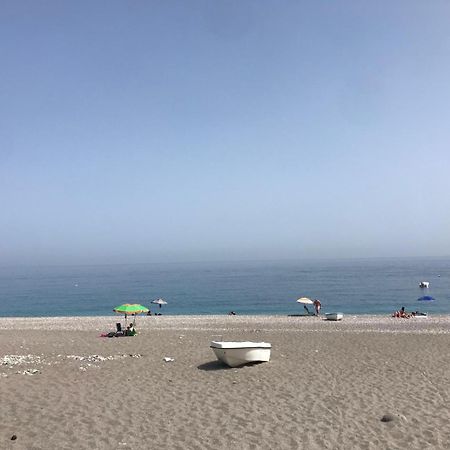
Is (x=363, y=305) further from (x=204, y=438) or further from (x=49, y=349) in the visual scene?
(x=204, y=438)

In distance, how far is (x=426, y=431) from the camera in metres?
9.31

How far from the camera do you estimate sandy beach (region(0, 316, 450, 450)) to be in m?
9.06

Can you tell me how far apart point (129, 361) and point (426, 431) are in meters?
11.1

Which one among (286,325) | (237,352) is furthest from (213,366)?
(286,325)

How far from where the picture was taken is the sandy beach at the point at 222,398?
9.06m

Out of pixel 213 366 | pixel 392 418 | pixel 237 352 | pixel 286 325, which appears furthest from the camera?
pixel 286 325

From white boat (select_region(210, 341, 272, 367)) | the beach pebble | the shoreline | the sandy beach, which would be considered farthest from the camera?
the shoreline

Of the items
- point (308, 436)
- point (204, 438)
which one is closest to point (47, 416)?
point (204, 438)

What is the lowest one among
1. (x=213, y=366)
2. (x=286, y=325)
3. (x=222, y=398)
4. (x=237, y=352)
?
(x=286, y=325)

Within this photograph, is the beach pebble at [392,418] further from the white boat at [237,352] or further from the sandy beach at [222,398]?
the white boat at [237,352]

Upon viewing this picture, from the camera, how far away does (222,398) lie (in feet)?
38.8

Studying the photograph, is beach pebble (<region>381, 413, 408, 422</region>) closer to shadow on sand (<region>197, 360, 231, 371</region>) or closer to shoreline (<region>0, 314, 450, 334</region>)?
shadow on sand (<region>197, 360, 231, 371</region>)

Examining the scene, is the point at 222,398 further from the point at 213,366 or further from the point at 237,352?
the point at 213,366

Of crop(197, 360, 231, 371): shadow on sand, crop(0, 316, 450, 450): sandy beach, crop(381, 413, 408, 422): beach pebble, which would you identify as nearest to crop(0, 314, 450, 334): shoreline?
crop(0, 316, 450, 450): sandy beach
